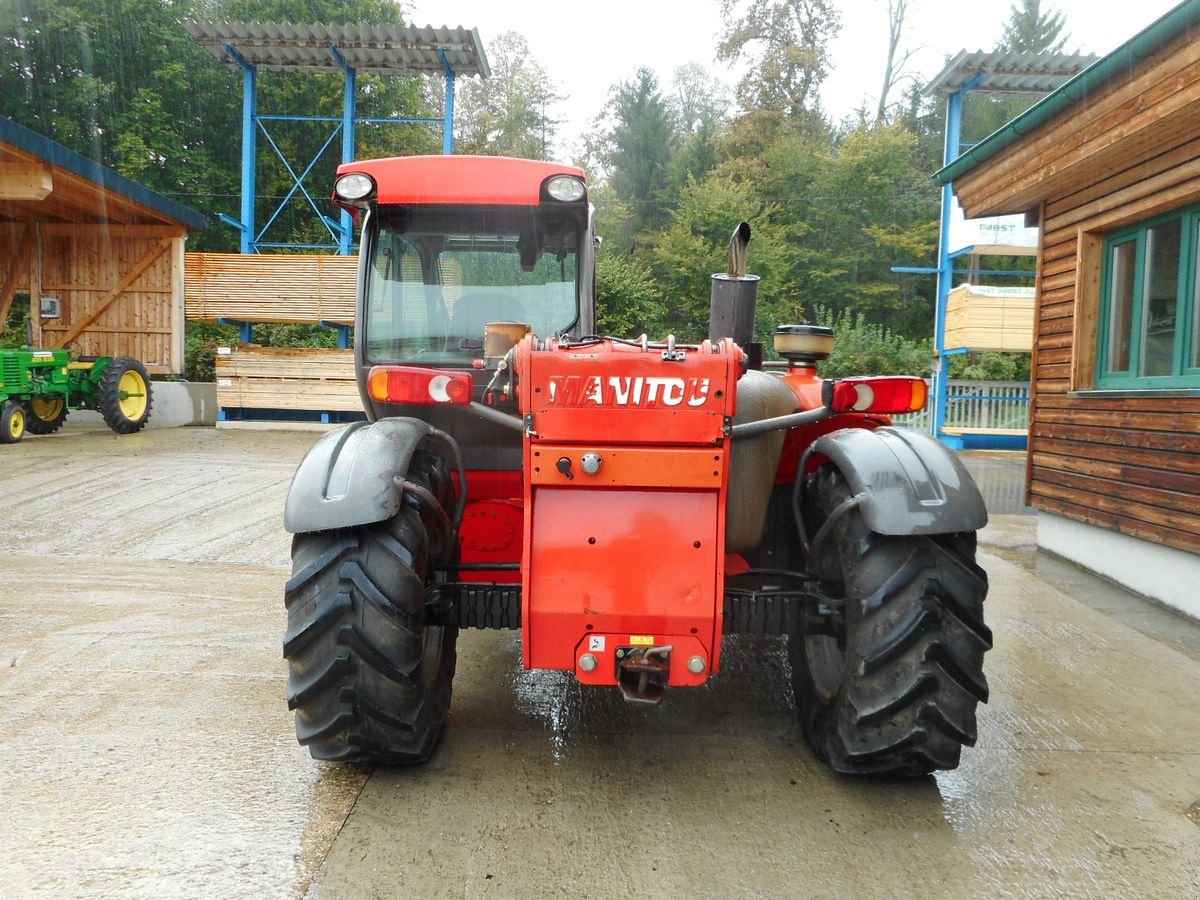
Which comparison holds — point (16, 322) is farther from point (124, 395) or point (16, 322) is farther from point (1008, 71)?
point (1008, 71)

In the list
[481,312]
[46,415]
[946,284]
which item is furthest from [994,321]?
[46,415]

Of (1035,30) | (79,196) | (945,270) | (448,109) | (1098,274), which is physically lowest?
(1098,274)

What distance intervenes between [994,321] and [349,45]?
12260mm

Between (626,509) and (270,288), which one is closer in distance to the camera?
(626,509)

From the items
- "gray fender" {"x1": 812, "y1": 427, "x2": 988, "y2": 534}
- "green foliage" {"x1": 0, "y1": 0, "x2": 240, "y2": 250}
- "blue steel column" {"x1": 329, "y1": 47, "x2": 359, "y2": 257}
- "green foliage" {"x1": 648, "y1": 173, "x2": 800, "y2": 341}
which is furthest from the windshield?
"green foliage" {"x1": 0, "y1": 0, "x2": 240, "y2": 250}

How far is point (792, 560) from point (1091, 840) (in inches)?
54.8

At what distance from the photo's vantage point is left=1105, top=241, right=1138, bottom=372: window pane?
632 centimetres

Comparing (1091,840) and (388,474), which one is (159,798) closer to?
(388,474)

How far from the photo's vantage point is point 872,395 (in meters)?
2.98

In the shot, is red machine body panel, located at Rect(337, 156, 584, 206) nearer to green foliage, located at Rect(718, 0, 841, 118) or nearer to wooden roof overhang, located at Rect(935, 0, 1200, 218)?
wooden roof overhang, located at Rect(935, 0, 1200, 218)

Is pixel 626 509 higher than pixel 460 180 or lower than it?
lower

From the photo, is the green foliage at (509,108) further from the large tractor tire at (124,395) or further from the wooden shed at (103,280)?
the large tractor tire at (124,395)

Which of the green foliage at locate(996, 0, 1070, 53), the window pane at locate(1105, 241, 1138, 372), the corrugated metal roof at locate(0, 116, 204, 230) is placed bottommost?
the window pane at locate(1105, 241, 1138, 372)

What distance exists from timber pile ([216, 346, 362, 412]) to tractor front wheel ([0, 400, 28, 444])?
3392 mm
